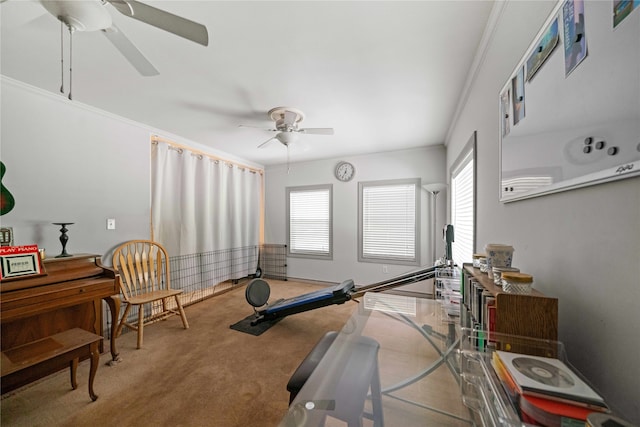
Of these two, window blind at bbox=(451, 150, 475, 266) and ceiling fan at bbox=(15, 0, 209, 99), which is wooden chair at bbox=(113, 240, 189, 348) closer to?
ceiling fan at bbox=(15, 0, 209, 99)

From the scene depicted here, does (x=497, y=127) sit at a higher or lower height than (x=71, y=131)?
lower

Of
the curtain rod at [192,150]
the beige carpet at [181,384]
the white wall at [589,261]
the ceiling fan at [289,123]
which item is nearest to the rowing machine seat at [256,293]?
the beige carpet at [181,384]

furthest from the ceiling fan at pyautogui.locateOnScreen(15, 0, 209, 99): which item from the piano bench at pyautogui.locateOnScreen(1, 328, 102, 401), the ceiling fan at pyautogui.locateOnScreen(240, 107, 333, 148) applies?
the piano bench at pyautogui.locateOnScreen(1, 328, 102, 401)

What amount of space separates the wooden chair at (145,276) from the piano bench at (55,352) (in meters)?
0.65

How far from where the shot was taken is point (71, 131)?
229cm

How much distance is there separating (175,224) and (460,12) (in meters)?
3.72

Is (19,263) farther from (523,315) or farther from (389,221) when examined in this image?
(389,221)

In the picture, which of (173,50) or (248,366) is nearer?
(173,50)

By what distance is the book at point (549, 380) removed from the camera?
1.60 feet

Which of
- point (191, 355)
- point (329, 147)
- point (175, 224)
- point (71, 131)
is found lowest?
point (191, 355)

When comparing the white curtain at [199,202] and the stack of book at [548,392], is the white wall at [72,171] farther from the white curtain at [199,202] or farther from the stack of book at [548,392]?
the stack of book at [548,392]

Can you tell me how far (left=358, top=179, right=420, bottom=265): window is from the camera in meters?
3.83

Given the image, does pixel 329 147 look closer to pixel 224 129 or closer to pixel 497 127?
pixel 224 129

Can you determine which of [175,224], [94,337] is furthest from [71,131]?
[94,337]
